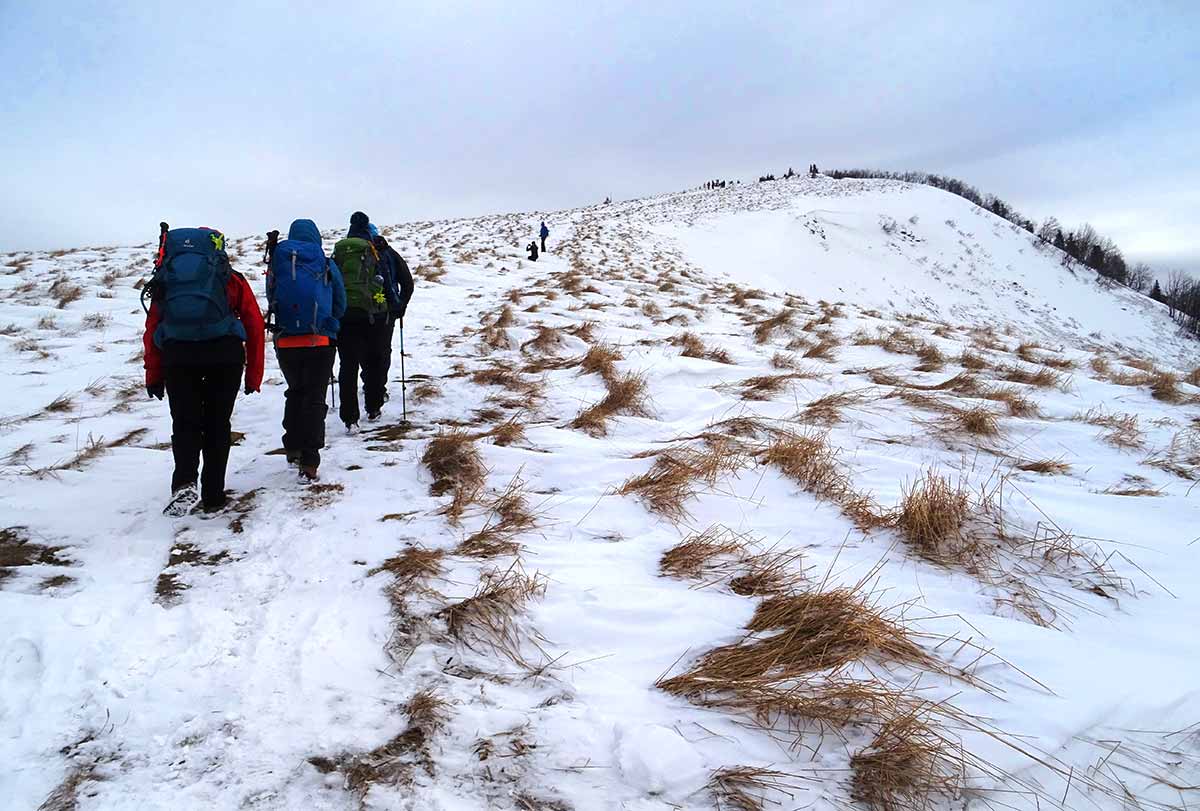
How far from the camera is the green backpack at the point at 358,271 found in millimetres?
4660

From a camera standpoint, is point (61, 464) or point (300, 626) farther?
point (61, 464)

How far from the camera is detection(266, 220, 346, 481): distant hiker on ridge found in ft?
12.2

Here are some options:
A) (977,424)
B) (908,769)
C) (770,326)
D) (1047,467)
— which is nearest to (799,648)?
(908,769)

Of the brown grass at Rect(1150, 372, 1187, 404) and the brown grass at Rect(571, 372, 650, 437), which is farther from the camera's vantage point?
the brown grass at Rect(1150, 372, 1187, 404)

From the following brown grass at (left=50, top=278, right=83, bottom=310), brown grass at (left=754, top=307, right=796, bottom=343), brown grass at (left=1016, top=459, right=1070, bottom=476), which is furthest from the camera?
brown grass at (left=50, top=278, right=83, bottom=310)

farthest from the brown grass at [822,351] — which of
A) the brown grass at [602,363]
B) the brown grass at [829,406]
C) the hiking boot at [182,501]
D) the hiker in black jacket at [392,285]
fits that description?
the hiking boot at [182,501]

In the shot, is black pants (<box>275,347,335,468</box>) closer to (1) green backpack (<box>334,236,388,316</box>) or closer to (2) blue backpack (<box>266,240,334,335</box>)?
(2) blue backpack (<box>266,240,334,335</box>)

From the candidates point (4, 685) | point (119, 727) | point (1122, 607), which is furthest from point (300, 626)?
point (1122, 607)

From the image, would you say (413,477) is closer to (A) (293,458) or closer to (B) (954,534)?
(A) (293,458)

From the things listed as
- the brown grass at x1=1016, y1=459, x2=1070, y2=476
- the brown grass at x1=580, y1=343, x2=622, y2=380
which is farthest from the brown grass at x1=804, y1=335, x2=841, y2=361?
the brown grass at x1=1016, y1=459, x2=1070, y2=476

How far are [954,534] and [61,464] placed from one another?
5.85 metres

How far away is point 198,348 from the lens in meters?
3.16

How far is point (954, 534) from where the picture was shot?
273 cm

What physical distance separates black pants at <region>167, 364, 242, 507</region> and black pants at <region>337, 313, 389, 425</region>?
4.23 feet
